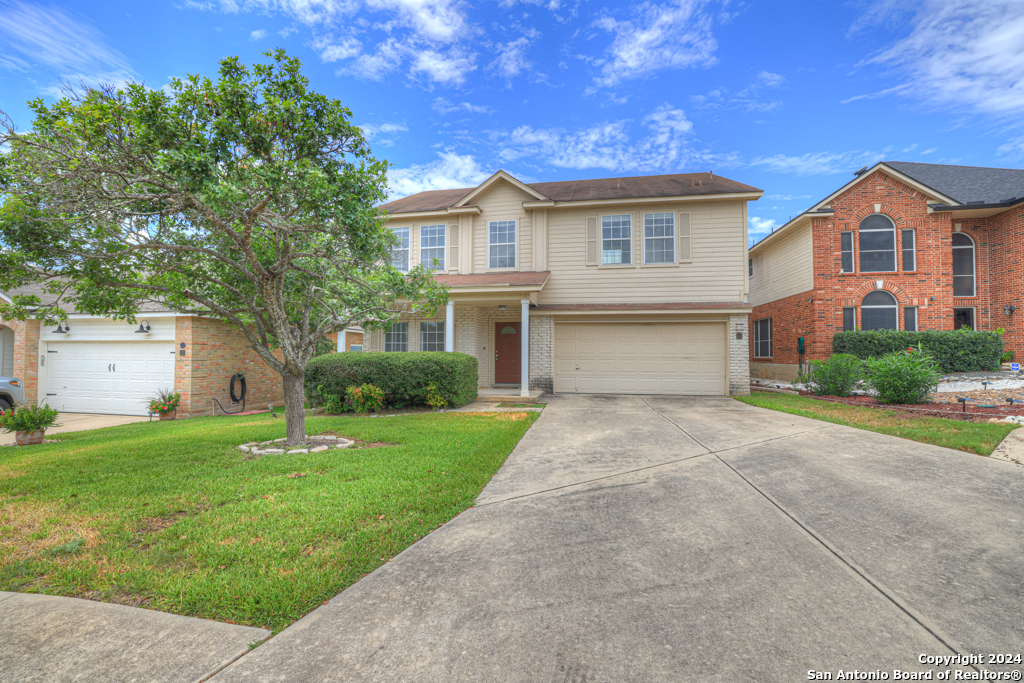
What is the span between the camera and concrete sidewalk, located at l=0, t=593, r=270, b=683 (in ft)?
5.89

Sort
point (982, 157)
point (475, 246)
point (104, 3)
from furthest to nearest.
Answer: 1. point (982, 157)
2. point (475, 246)
3. point (104, 3)

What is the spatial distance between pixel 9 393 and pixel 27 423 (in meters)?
4.97

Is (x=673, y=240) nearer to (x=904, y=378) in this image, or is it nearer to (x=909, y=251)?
(x=904, y=378)

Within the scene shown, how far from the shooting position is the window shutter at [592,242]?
13.6 meters

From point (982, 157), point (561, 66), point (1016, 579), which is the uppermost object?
point (561, 66)

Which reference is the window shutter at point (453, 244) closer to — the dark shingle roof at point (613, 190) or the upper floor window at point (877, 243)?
the dark shingle roof at point (613, 190)

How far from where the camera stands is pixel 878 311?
14.7 meters

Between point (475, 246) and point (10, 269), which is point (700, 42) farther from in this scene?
point (10, 269)

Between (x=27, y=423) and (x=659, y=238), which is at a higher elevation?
(x=659, y=238)

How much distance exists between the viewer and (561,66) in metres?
14.5

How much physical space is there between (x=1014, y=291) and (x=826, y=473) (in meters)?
17.0

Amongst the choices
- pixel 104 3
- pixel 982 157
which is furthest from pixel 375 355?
pixel 982 157

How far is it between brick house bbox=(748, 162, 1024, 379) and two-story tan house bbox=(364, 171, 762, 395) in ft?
14.3

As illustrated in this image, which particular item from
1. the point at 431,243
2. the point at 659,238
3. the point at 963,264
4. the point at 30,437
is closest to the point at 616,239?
the point at 659,238
